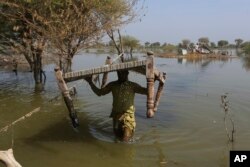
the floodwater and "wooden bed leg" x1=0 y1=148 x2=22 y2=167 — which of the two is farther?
the floodwater

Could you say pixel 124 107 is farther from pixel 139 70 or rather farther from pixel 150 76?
pixel 150 76

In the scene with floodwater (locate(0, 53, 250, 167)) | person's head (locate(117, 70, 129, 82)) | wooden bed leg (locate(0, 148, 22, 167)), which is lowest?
floodwater (locate(0, 53, 250, 167))

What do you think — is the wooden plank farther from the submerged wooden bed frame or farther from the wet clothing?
the wet clothing

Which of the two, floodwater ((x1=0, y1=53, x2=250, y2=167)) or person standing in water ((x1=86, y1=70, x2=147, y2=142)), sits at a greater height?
person standing in water ((x1=86, y1=70, x2=147, y2=142))

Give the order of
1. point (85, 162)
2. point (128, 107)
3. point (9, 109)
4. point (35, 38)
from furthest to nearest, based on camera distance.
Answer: point (35, 38) < point (9, 109) < point (128, 107) < point (85, 162)

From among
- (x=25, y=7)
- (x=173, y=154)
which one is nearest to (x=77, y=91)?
(x=25, y=7)

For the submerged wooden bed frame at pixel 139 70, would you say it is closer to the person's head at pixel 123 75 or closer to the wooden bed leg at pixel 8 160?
the person's head at pixel 123 75

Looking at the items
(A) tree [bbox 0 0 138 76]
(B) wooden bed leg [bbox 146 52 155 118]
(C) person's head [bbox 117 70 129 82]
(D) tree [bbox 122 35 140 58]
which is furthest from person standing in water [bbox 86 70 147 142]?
(D) tree [bbox 122 35 140 58]

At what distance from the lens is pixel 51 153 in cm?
1009

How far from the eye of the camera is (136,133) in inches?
468

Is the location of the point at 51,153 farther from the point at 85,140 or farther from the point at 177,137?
the point at 177,137

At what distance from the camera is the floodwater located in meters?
9.64

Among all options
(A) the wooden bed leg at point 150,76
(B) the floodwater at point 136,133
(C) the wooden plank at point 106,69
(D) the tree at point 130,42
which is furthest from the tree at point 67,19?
(D) the tree at point 130,42

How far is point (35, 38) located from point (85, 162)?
11801mm
